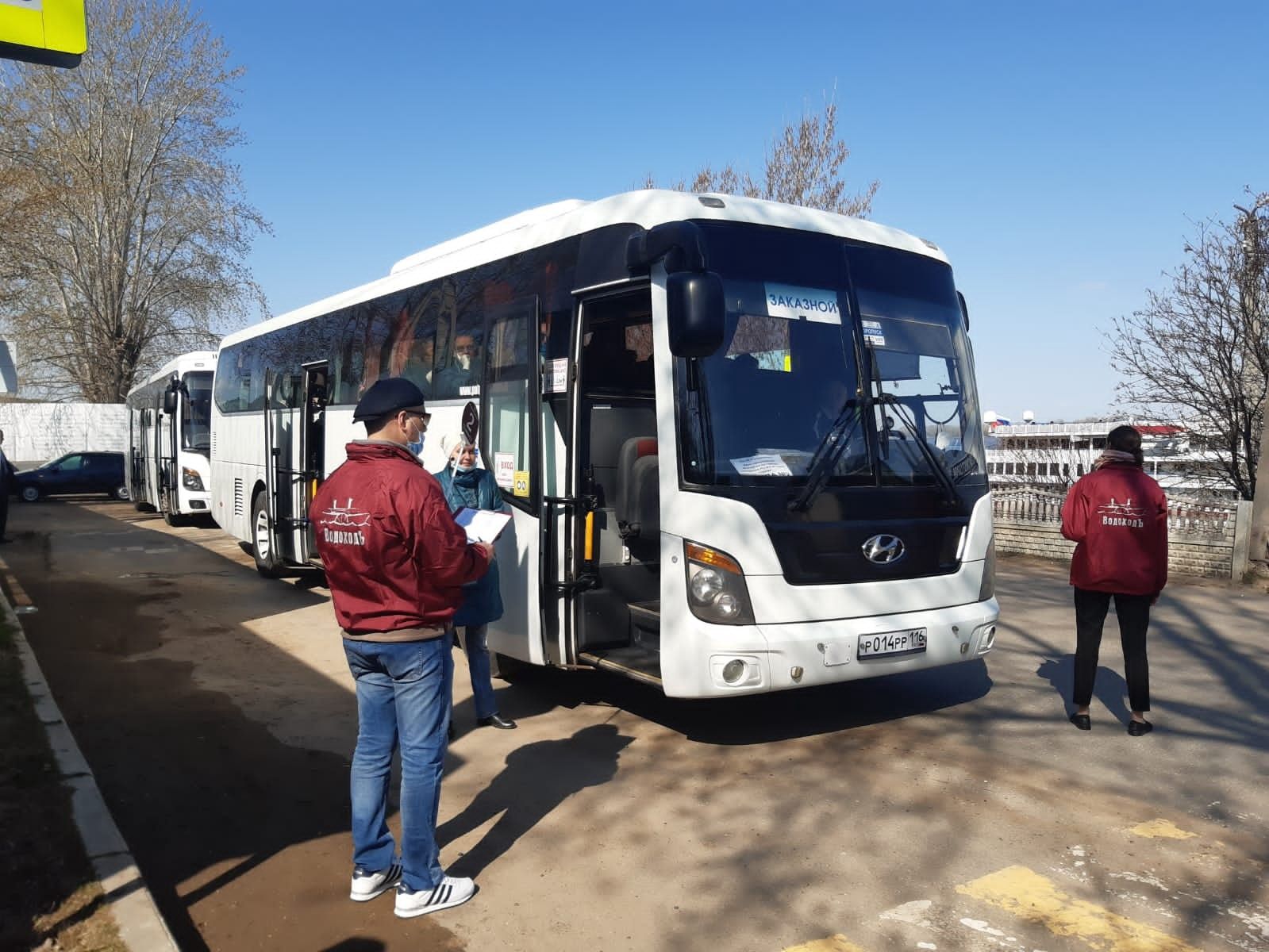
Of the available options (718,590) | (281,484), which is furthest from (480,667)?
(281,484)

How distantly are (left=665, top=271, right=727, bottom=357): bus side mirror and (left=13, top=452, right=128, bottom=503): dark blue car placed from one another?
31225 mm

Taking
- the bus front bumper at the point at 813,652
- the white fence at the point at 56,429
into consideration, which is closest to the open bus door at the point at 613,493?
the bus front bumper at the point at 813,652

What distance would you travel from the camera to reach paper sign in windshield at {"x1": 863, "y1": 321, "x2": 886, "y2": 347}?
648cm

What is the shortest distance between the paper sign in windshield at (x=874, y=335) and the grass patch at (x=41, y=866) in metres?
4.95

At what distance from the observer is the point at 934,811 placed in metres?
5.38

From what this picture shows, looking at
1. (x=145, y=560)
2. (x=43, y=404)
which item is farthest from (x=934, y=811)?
(x=43, y=404)

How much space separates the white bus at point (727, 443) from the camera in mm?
5828

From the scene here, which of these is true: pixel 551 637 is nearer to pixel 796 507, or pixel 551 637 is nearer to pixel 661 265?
pixel 796 507

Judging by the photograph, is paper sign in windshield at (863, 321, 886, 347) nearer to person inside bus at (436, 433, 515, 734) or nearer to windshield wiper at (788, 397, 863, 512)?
windshield wiper at (788, 397, 863, 512)

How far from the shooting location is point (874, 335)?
21.4ft

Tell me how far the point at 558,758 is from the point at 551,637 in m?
0.80

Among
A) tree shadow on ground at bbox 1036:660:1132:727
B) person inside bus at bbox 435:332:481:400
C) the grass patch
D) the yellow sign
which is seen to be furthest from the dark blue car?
the yellow sign

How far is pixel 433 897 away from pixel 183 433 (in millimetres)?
19601

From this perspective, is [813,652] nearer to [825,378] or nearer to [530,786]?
[825,378]
